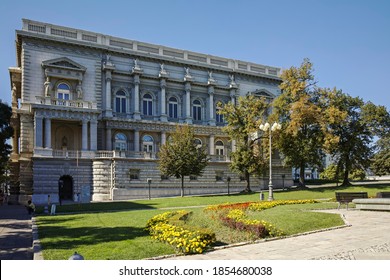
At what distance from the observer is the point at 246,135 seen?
42.0 meters

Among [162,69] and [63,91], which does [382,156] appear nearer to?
[162,69]

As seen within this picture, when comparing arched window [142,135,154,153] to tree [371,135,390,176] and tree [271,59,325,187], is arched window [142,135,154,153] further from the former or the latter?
tree [371,135,390,176]

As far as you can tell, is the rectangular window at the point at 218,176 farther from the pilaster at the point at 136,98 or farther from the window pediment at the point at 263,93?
the window pediment at the point at 263,93

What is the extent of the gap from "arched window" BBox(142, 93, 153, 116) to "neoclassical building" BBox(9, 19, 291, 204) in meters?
0.14

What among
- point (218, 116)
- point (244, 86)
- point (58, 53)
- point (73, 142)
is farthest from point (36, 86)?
point (244, 86)

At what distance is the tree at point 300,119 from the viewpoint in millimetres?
40125

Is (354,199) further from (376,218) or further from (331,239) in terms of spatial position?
(331,239)

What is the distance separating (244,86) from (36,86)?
30.6m

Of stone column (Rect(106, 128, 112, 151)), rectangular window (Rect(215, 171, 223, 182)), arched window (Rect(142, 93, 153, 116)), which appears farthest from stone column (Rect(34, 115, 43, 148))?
rectangular window (Rect(215, 171, 223, 182))

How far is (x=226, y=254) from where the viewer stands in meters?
10.3

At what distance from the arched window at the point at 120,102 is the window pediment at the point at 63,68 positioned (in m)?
5.82

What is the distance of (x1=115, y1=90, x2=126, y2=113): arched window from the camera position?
158 ft

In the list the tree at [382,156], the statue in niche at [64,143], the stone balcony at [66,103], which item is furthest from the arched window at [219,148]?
the tree at [382,156]

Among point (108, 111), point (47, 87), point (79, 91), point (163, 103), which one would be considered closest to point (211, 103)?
point (163, 103)
